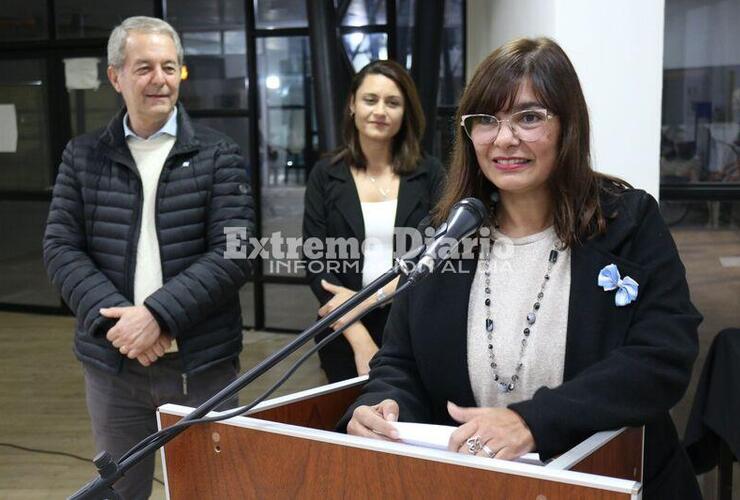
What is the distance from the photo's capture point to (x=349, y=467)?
1135 millimetres

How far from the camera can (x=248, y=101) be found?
248 inches

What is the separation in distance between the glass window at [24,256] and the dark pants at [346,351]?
5159 millimetres

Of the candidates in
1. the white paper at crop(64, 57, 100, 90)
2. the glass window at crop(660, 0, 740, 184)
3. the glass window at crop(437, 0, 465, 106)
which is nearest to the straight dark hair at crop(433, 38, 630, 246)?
the glass window at crop(660, 0, 740, 184)

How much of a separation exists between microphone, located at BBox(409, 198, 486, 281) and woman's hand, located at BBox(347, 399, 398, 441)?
1.02 ft

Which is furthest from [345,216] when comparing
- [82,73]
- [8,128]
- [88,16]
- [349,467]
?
[8,128]

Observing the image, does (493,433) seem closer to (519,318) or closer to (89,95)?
(519,318)

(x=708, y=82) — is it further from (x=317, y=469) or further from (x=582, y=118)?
(x=317, y=469)

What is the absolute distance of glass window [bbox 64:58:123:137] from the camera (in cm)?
669

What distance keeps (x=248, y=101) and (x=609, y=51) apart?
418 centimetres

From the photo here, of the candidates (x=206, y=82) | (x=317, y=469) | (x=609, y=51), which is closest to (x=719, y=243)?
(x=609, y=51)

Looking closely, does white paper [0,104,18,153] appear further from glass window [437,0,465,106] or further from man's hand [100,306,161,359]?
man's hand [100,306,161,359]

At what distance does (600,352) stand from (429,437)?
1.23 feet

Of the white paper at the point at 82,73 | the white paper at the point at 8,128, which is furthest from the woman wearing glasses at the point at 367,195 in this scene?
the white paper at the point at 8,128

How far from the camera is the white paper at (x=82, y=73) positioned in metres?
6.66
